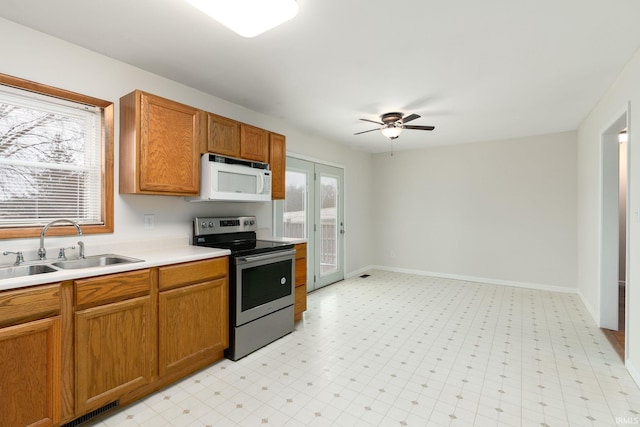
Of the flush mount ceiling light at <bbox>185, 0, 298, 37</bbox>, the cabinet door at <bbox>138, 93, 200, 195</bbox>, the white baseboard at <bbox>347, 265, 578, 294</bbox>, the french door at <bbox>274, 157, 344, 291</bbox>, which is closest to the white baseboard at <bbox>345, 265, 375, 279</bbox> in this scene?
the white baseboard at <bbox>347, 265, 578, 294</bbox>

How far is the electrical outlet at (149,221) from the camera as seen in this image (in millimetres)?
2654

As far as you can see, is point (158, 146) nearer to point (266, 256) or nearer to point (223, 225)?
point (223, 225)

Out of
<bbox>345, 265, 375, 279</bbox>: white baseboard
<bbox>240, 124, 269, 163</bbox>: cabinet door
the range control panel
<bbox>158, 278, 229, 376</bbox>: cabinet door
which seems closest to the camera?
<bbox>158, 278, 229, 376</bbox>: cabinet door

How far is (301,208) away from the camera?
14.9ft

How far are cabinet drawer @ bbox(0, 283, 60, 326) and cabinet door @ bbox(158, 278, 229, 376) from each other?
60 cm

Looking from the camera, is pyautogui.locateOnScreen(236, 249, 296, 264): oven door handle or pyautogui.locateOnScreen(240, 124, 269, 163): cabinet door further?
pyautogui.locateOnScreen(240, 124, 269, 163): cabinet door

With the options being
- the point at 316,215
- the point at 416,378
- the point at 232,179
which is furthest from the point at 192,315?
the point at 316,215

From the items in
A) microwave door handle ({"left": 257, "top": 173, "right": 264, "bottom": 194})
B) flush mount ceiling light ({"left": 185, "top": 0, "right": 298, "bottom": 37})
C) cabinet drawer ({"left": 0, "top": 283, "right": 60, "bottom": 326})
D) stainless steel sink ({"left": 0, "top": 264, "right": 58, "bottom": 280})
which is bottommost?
cabinet drawer ({"left": 0, "top": 283, "right": 60, "bottom": 326})

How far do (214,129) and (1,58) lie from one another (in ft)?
4.56

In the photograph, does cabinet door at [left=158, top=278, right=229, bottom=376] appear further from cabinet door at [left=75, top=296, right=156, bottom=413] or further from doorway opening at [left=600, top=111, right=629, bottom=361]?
doorway opening at [left=600, top=111, right=629, bottom=361]

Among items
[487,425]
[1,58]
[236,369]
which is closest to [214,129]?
[1,58]

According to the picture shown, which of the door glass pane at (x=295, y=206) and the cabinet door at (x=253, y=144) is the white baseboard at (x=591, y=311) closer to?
the door glass pane at (x=295, y=206)

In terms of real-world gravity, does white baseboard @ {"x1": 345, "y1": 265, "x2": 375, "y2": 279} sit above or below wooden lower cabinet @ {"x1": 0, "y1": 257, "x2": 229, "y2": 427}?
below

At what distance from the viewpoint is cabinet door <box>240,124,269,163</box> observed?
10.3 ft
